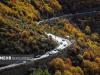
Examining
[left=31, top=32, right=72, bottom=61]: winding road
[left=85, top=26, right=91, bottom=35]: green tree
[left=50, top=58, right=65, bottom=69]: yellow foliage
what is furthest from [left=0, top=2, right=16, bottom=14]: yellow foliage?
[left=85, top=26, right=91, bottom=35]: green tree

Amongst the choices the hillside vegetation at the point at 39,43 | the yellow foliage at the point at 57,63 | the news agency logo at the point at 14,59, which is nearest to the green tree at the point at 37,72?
the hillside vegetation at the point at 39,43

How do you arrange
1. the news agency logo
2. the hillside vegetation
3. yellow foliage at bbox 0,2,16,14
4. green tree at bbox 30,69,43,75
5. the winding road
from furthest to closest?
yellow foliage at bbox 0,2,16,14 < the winding road < the hillside vegetation < green tree at bbox 30,69,43,75 < the news agency logo

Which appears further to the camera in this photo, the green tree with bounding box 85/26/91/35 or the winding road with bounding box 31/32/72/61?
the green tree with bounding box 85/26/91/35

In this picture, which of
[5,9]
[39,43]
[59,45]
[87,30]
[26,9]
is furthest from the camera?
[87,30]

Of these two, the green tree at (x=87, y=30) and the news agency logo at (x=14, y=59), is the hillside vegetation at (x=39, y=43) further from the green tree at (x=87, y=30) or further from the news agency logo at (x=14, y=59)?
the green tree at (x=87, y=30)

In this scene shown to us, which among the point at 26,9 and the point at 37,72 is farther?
the point at 26,9

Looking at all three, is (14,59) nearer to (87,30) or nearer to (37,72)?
(37,72)

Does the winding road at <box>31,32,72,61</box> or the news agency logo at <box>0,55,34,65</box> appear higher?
the news agency logo at <box>0,55,34,65</box>

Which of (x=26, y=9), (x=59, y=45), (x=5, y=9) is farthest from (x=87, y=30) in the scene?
(x=59, y=45)

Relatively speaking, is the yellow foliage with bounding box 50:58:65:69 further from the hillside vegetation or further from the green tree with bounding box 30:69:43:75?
the green tree with bounding box 30:69:43:75

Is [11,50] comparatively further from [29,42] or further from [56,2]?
[56,2]

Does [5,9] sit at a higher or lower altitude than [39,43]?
higher

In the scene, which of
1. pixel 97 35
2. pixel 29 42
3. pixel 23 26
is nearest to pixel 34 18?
pixel 97 35
